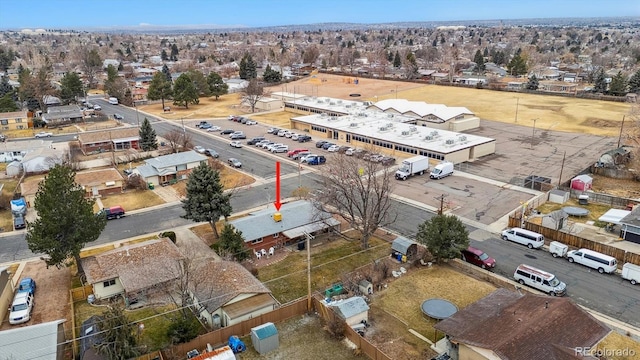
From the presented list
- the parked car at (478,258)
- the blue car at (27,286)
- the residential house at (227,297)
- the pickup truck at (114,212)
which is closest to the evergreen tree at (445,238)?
the parked car at (478,258)

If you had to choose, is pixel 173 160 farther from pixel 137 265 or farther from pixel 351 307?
pixel 351 307

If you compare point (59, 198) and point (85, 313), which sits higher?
point (59, 198)

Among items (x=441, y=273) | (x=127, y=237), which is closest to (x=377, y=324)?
(x=441, y=273)

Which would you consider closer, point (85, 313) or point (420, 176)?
point (85, 313)

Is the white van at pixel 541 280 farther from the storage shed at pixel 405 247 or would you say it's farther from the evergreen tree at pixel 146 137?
the evergreen tree at pixel 146 137

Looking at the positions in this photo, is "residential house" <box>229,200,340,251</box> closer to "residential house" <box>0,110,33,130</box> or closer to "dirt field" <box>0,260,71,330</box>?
"dirt field" <box>0,260,71,330</box>

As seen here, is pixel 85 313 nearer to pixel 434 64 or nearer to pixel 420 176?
pixel 420 176

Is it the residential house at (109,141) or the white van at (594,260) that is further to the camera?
the residential house at (109,141)
